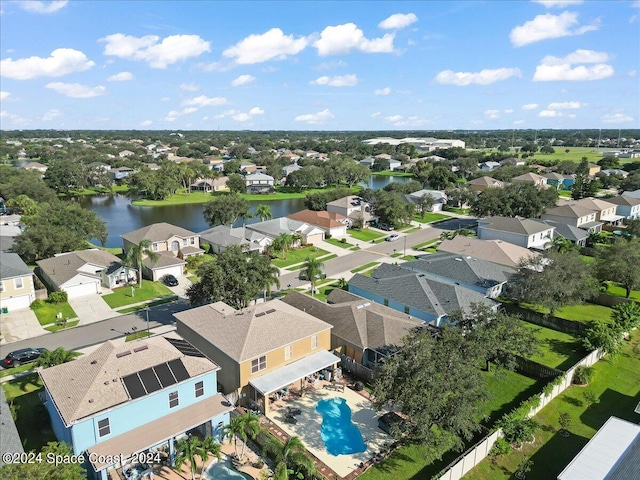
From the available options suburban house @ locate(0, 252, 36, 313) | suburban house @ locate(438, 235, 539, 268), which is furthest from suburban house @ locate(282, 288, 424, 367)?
suburban house @ locate(0, 252, 36, 313)

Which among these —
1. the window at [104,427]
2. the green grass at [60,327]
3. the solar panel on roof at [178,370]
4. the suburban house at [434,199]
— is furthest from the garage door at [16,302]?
the suburban house at [434,199]

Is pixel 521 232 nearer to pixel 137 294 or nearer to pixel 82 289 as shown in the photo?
pixel 137 294

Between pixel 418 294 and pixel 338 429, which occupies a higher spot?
pixel 418 294

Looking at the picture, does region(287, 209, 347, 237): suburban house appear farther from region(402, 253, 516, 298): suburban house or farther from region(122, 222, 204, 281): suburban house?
region(402, 253, 516, 298): suburban house

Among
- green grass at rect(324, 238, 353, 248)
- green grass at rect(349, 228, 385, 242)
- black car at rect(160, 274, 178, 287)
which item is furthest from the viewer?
A: green grass at rect(349, 228, 385, 242)

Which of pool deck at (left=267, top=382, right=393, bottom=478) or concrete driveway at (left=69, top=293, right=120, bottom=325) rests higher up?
concrete driveway at (left=69, top=293, right=120, bottom=325)

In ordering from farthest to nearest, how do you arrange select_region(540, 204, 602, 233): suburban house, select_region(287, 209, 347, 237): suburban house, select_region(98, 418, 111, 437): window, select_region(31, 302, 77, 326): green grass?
select_region(540, 204, 602, 233): suburban house → select_region(287, 209, 347, 237): suburban house → select_region(31, 302, 77, 326): green grass → select_region(98, 418, 111, 437): window

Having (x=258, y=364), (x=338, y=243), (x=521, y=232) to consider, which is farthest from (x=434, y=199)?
(x=258, y=364)
